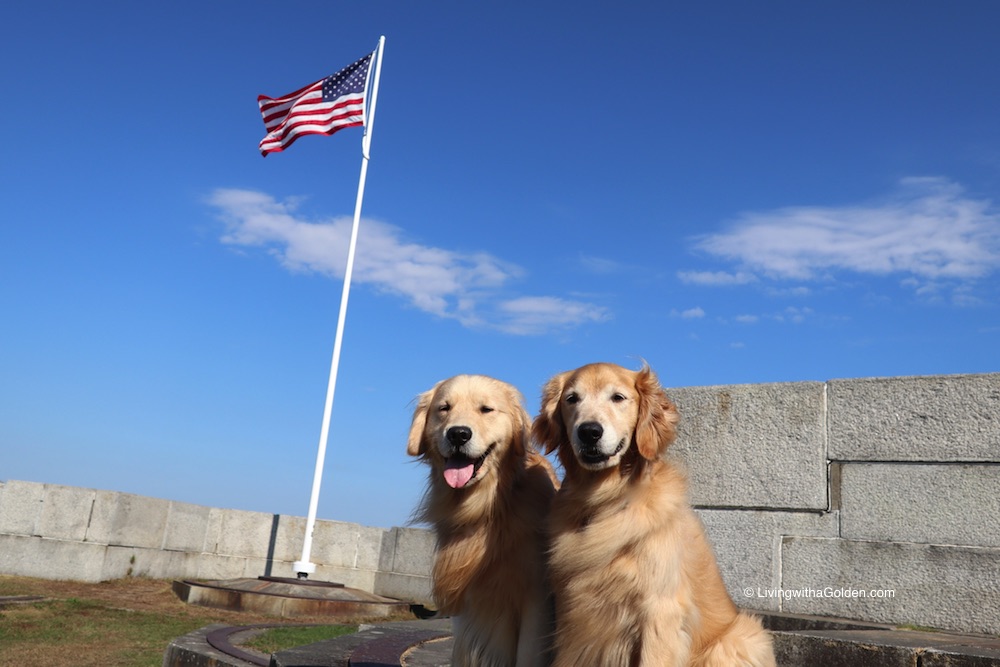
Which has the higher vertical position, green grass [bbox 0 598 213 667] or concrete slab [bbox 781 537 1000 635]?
concrete slab [bbox 781 537 1000 635]

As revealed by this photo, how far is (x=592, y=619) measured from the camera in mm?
3652

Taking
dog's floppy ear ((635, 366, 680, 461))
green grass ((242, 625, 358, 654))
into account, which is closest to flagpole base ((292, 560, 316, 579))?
green grass ((242, 625, 358, 654))

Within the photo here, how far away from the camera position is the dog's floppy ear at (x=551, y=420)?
4109 mm

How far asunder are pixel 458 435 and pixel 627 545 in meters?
0.99

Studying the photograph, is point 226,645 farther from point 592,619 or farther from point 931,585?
point 931,585

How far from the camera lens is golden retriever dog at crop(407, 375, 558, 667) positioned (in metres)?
3.88

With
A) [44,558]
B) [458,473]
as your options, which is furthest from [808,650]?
[44,558]

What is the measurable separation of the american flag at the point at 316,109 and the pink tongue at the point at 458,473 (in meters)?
12.1

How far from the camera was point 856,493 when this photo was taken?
653 centimetres

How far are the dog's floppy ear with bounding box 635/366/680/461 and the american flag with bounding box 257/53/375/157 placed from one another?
1240cm

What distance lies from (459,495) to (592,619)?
3.17ft

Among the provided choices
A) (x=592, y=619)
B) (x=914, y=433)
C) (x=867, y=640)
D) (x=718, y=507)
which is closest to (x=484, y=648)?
(x=592, y=619)

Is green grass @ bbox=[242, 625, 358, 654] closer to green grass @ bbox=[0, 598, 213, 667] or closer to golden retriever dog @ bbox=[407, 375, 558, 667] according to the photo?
green grass @ bbox=[0, 598, 213, 667]

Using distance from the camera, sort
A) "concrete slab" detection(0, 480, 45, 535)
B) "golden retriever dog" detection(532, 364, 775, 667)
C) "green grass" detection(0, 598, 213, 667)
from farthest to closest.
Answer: "concrete slab" detection(0, 480, 45, 535) → "green grass" detection(0, 598, 213, 667) → "golden retriever dog" detection(532, 364, 775, 667)
